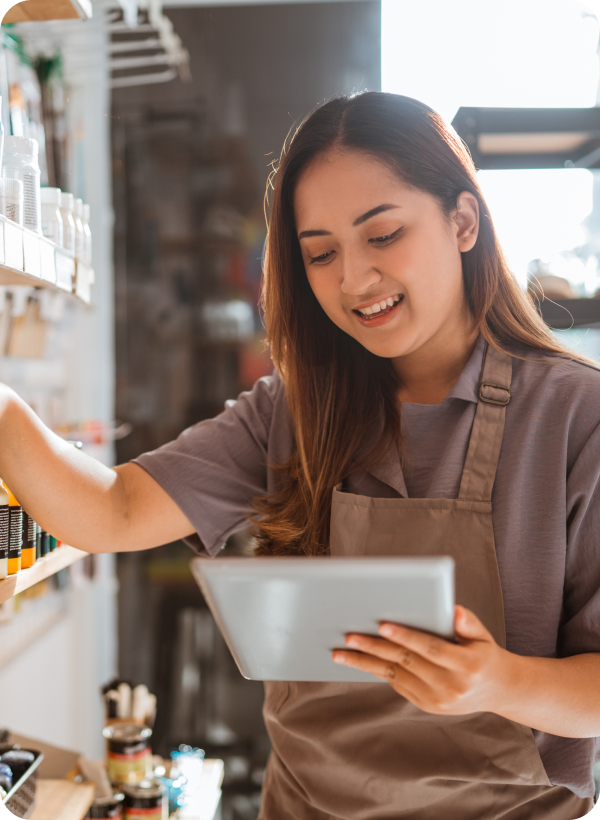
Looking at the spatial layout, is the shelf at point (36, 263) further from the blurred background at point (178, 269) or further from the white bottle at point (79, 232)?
the blurred background at point (178, 269)

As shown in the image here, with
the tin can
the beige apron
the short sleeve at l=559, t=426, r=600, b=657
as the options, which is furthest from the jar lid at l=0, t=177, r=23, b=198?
the tin can

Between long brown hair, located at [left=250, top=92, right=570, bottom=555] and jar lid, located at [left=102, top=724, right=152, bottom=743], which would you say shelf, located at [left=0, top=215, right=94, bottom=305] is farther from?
jar lid, located at [left=102, top=724, right=152, bottom=743]

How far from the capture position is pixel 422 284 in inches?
40.1

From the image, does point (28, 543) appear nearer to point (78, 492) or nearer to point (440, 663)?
point (78, 492)

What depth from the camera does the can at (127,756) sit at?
1677 millimetres

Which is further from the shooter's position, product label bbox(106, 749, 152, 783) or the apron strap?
product label bbox(106, 749, 152, 783)

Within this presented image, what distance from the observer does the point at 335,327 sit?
124 centimetres

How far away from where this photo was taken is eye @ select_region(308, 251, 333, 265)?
1.07m

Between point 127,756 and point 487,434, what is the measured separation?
1.26 meters

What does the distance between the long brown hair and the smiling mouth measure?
0.51ft

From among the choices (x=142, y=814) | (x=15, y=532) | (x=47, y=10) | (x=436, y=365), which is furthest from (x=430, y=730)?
(x=47, y=10)

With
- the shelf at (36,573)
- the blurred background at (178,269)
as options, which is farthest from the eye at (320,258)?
the blurred background at (178,269)

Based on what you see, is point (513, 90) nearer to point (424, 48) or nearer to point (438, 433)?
point (424, 48)

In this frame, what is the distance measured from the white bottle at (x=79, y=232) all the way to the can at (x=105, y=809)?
1.16 m
